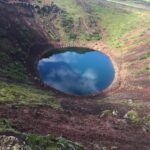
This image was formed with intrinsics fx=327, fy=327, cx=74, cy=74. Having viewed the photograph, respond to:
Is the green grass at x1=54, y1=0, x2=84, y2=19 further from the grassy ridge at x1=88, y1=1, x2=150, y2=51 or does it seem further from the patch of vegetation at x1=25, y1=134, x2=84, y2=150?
the patch of vegetation at x1=25, y1=134, x2=84, y2=150

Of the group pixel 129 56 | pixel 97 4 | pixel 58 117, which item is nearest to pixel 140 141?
pixel 58 117

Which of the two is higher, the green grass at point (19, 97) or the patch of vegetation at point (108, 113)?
the green grass at point (19, 97)

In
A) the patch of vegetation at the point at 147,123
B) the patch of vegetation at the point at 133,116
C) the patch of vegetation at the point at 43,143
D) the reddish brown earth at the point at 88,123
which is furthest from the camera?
the patch of vegetation at the point at 133,116

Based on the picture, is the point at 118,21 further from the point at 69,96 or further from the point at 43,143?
the point at 43,143

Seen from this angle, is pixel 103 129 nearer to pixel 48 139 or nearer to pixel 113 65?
pixel 48 139

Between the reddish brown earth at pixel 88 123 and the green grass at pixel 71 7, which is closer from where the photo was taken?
the reddish brown earth at pixel 88 123

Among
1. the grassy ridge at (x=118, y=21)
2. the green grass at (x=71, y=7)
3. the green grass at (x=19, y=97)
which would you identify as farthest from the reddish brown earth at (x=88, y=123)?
the green grass at (x=71, y=7)

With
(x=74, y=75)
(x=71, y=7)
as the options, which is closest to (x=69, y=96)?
(x=74, y=75)

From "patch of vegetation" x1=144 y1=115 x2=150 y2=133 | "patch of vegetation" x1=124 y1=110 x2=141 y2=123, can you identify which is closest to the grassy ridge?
"patch of vegetation" x1=124 y1=110 x2=141 y2=123

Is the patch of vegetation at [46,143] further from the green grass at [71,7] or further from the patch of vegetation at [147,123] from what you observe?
the green grass at [71,7]
